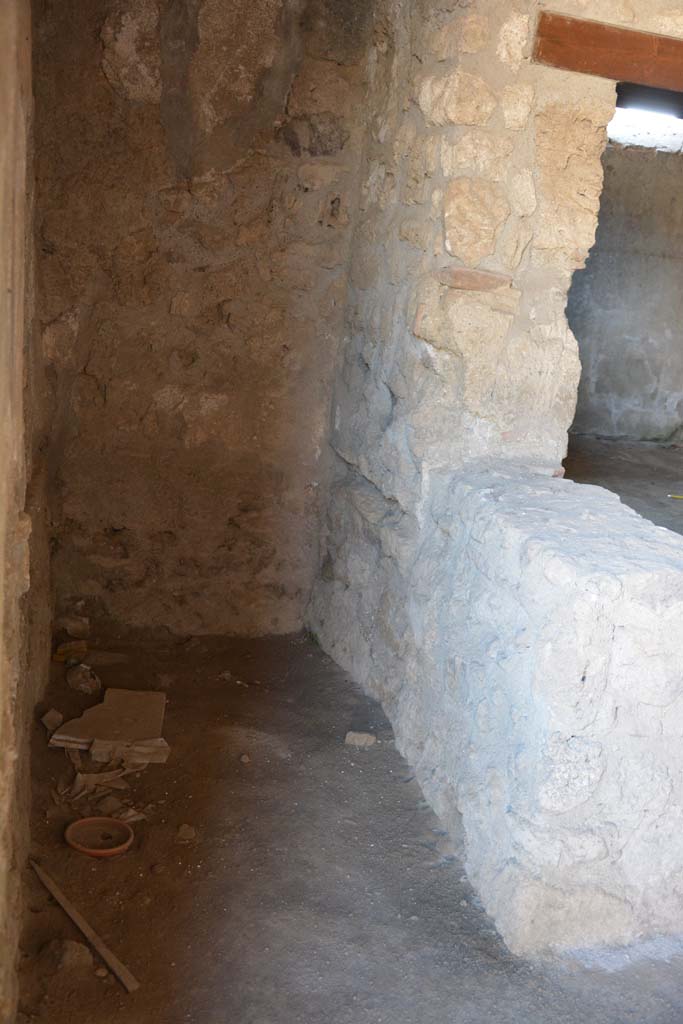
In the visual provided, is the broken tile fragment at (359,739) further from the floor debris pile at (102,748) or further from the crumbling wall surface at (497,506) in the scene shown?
the floor debris pile at (102,748)

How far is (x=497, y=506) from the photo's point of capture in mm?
2250

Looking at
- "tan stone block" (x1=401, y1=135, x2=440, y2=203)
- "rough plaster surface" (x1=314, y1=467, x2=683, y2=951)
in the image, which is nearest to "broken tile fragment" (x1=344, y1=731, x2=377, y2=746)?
"rough plaster surface" (x1=314, y1=467, x2=683, y2=951)

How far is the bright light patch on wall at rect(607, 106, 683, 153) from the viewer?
18.1 ft

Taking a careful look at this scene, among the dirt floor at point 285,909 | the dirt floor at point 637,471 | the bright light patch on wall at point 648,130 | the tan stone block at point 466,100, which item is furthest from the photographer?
the bright light patch on wall at point 648,130

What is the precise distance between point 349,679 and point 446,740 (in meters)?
0.78

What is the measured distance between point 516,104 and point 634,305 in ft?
12.8

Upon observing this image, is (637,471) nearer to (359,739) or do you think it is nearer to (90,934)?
(359,739)

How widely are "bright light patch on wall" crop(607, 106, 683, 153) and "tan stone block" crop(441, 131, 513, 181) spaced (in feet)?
11.4

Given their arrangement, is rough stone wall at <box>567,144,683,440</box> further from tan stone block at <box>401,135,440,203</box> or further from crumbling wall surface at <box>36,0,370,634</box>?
tan stone block at <box>401,135,440,203</box>

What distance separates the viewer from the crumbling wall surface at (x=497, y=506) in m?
1.98

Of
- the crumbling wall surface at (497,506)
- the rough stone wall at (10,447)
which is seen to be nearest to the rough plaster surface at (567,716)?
the crumbling wall surface at (497,506)

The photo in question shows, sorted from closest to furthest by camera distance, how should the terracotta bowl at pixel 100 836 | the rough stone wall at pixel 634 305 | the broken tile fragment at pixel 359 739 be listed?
the terracotta bowl at pixel 100 836, the broken tile fragment at pixel 359 739, the rough stone wall at pixel 634 305

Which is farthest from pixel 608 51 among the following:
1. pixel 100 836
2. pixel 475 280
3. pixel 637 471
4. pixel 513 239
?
pixel 637 471

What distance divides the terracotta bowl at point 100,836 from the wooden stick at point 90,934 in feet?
0.39
